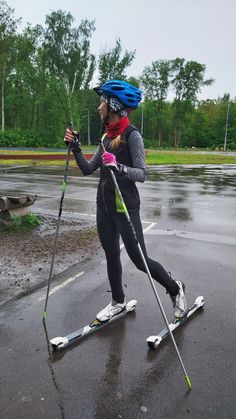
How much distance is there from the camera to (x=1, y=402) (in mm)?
2799

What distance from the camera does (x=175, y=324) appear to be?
3.94 m

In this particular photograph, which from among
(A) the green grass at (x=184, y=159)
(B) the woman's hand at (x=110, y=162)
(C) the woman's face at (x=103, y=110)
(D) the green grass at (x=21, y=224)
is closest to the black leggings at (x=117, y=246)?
(B) the woman's hand at (x=110, y=162)

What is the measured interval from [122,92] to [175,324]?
7.37ft

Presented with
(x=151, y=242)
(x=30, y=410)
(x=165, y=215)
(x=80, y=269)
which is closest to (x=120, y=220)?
(x=30, y=410)

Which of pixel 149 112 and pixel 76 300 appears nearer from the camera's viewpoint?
pixel 76 300

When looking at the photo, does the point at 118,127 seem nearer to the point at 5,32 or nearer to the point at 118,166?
the point at 118,166

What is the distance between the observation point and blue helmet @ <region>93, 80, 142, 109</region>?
352 cm

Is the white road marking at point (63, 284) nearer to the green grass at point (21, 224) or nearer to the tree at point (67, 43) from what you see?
the green grass at point (21, 224)

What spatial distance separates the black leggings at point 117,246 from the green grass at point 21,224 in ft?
13.0

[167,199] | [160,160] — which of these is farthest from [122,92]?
[160,160]

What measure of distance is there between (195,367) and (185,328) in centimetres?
71

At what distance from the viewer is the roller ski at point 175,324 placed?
356 centimetres

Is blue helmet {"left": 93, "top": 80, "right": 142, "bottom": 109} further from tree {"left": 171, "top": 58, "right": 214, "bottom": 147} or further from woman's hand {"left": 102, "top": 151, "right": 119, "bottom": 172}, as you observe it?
tree {"left": 171, "top": 58, "right": 214, "bottom": 147}

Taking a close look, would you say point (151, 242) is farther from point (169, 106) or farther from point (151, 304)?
point (169, 106)
